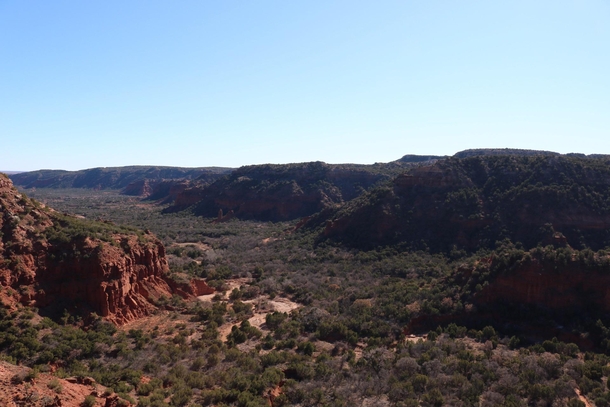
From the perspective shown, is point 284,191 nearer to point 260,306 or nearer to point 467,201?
point 467,201

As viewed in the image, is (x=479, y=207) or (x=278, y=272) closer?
(x=278, y=272)

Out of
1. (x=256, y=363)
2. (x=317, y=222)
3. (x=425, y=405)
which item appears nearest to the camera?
(x=425, y=405)

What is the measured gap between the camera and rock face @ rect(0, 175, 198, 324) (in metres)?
20.4

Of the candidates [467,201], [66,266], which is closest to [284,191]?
[467,201]

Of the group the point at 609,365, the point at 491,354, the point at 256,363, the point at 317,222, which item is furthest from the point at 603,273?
the point at 317,222

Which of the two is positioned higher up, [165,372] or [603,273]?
[603,273]

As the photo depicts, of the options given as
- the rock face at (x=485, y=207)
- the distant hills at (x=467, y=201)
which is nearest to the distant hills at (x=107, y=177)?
the distant hills at (x=467, y=201)

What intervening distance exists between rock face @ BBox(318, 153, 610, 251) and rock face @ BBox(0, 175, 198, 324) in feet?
94.4

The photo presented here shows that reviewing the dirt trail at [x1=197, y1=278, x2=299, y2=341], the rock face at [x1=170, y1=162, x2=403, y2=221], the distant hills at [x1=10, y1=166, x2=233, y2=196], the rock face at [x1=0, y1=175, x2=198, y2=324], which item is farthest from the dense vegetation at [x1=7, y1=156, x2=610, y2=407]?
the distant hills at [x1=10, y1=166, x2=233, y2=196]

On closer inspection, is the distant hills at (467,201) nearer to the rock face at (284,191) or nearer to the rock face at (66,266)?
the rock face at (284,191)

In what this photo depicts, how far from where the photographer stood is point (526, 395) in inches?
604

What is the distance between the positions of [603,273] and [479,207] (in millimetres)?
23179

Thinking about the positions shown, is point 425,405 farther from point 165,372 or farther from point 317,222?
point 317,222

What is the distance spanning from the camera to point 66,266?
22109 mm
